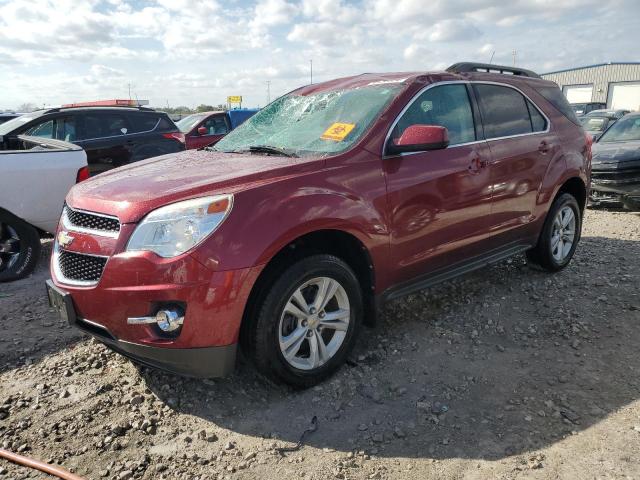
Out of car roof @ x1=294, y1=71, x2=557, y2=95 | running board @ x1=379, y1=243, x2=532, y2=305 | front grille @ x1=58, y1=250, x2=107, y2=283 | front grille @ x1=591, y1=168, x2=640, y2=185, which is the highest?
car roof @ x1=294, y1=71, x2=557, y2=95

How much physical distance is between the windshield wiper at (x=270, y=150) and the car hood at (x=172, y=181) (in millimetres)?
63

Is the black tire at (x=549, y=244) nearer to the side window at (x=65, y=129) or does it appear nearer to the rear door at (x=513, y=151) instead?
the rear door at (x=513, y=151)

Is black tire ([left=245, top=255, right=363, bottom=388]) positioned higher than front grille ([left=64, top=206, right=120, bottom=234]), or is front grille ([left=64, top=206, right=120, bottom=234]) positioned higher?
front grille ([left=64, top=206, right=120, bottom=234])

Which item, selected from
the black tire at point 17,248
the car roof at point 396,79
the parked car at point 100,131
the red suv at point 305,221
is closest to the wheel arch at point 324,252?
the red suv at point 305,221

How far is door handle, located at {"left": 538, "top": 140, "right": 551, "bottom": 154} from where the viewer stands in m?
4.36

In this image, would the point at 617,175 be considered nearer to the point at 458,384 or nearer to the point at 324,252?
the point at 458,384

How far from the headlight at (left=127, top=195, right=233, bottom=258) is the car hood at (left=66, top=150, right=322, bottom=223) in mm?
64

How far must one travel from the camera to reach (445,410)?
2824mm

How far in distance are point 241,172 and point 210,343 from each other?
957mm

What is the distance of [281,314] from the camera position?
2.74 meters

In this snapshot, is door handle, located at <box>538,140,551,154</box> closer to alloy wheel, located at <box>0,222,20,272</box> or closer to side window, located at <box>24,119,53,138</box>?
alloy wheel, located at <box>0,222,20,272</box>

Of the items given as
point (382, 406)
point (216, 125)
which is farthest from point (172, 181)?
point (216, 125)

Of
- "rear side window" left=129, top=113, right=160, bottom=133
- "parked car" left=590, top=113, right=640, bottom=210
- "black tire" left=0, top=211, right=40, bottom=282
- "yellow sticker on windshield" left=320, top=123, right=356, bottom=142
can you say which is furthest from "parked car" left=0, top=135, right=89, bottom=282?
"parked car" left=590, top=113, right=640, bottom=210

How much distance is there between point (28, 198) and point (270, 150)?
298cm
